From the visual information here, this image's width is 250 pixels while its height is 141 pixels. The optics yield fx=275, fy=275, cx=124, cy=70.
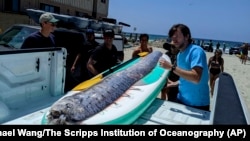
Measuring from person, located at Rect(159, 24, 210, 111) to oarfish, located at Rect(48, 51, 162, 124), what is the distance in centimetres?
64

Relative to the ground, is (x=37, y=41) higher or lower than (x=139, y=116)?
higher

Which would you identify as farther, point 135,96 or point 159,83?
point 159,83

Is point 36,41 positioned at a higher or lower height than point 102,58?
higher

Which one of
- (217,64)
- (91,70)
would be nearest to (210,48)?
(217,64)

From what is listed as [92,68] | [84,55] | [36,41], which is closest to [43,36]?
[36,41]

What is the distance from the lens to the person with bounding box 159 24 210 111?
10.3 ft

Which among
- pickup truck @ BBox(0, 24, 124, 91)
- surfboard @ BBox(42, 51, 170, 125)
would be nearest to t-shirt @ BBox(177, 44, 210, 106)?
surfboard @ BBox(42, 51, 170, 125)

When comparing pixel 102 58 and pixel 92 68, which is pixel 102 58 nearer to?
pixel 102 58

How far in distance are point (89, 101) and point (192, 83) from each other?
1.38 metres

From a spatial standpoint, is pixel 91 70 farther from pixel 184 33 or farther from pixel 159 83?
pixel 184 33

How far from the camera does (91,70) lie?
16.1ft

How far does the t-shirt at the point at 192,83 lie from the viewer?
10.6 feet

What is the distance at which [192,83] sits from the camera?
346 centimetres

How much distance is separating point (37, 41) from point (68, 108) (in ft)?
7.60
